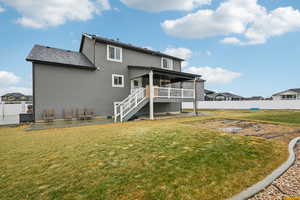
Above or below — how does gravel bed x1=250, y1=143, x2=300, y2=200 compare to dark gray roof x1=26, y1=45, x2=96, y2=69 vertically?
below

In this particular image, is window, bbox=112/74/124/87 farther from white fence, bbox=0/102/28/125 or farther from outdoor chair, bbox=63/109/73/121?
white fence, bbox=0/102/28/125

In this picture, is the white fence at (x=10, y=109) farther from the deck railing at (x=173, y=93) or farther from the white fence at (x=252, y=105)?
the white fence at (x=252, y=105)

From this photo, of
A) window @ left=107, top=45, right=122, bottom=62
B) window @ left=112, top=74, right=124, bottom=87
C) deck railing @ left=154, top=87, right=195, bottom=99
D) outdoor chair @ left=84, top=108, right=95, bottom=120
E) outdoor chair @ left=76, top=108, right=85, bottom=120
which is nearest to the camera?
outdoor chair @ left=76, top=108, right=85, bottom=120

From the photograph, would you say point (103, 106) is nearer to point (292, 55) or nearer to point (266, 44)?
point (266, 44)

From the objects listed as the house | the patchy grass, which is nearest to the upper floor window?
the house

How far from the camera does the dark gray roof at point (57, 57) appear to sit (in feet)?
33.6

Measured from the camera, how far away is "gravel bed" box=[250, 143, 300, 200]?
2.01 m

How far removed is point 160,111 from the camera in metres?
15.7

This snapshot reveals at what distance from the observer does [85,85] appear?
12.1m

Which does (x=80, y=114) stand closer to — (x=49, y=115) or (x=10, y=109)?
(x=49, y=115)

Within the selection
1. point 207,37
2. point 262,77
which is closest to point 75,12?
point 207,37

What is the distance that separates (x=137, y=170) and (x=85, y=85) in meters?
11.2

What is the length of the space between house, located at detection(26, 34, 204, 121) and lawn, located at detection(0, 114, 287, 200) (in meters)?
6.49

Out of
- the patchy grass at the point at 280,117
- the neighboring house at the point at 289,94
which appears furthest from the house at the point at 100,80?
the neighboring house at the point at 289,94
